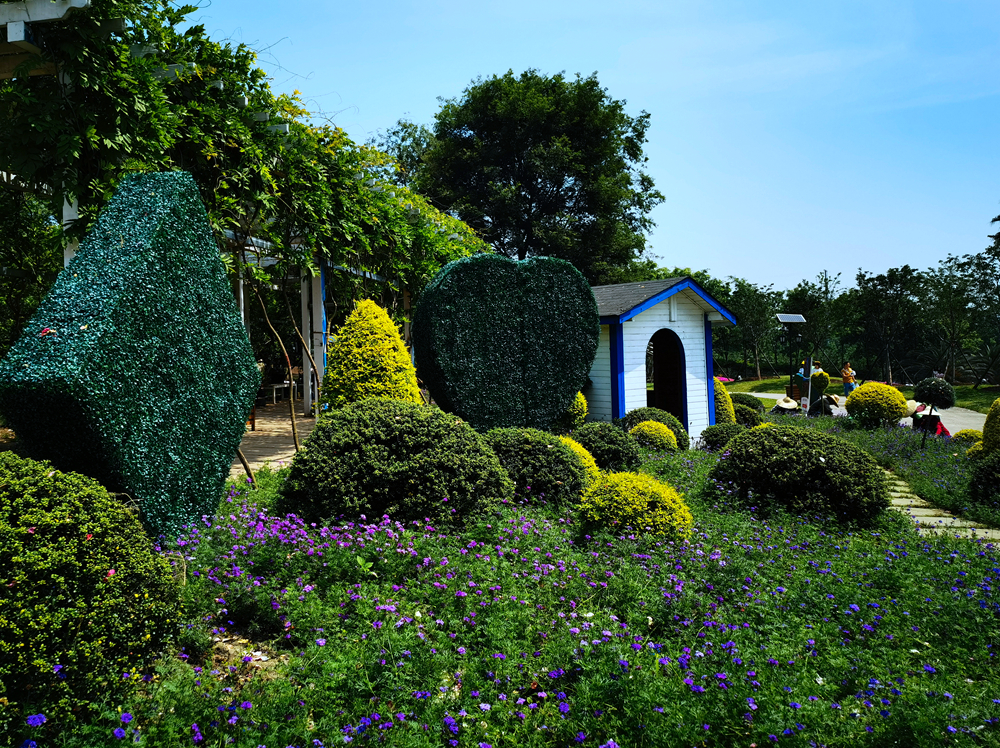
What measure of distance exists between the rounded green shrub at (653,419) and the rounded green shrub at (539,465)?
16.9ft

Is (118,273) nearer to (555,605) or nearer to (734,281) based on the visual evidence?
(555,605)

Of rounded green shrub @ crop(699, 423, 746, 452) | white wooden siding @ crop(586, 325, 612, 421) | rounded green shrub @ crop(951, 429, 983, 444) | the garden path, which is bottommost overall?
rounded green shrub @ crop(951, 429, 983, 444)

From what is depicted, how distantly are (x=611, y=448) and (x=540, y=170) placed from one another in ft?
67.2

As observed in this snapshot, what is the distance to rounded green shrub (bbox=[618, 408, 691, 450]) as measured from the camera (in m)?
12.2

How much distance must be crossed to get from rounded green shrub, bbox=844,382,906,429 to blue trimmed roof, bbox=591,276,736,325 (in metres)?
4.61

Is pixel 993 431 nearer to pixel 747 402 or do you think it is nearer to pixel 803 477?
pixel 803 477

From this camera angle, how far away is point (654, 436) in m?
11.3

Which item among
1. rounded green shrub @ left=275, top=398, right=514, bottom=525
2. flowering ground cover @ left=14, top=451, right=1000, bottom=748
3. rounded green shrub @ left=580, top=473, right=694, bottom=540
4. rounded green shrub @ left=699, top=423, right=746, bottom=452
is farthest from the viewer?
rounded green shrub @ left=699, top=423, right=746, bottom=452

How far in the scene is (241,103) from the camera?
24.2ft

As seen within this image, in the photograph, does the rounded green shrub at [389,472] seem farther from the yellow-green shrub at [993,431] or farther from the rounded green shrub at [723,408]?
the rounded green shrub at [723,408]

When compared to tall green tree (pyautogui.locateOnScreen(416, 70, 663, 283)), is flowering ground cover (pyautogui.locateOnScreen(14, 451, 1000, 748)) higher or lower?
lower

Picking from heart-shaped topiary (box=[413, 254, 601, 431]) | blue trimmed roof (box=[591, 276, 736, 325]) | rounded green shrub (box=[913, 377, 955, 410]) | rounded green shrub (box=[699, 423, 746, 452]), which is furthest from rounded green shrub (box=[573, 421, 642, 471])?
rounded green shrub (box=[913, 377, 955, 410])

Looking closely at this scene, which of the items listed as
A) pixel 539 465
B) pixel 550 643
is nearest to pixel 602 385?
pixel 539 465

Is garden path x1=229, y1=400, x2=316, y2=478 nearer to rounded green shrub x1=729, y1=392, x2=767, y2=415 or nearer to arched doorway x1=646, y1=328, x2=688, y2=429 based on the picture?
arched doorway x1=646, y1=328, x2=688, y2=429
